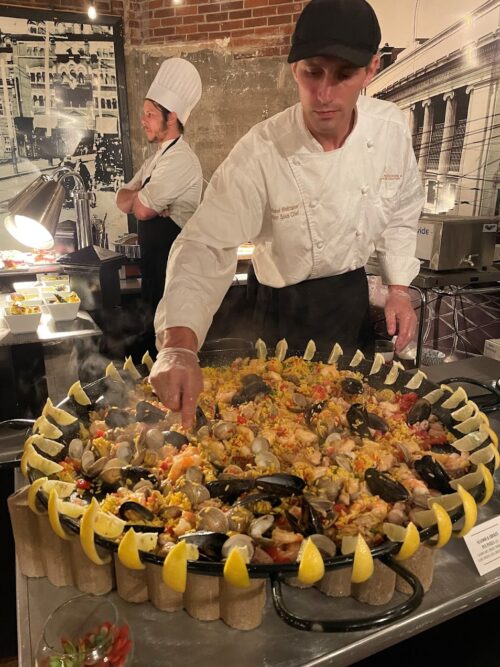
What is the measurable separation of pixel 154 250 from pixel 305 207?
8.27 ft

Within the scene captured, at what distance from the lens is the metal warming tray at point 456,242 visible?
393cm

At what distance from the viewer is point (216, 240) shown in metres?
1.85

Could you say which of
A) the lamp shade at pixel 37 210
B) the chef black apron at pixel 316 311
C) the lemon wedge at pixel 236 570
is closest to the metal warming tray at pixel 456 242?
the chef black apron at pixel 316 311

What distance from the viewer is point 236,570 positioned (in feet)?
3.15

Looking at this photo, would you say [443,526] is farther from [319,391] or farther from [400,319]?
[400,319]

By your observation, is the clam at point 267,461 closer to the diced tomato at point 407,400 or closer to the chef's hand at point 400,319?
the diced tomato at point 407,400

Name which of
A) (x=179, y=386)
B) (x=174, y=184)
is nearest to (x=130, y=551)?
(x=179, y=386)

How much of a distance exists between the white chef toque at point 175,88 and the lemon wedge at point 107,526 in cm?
401

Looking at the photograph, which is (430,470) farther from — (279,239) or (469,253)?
(469,253)

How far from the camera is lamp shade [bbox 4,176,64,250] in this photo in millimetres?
2426

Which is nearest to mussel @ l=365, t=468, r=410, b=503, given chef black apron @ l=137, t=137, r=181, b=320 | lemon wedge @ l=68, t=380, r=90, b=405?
lemon wedge @ l=68, t=380, r=90, b=405

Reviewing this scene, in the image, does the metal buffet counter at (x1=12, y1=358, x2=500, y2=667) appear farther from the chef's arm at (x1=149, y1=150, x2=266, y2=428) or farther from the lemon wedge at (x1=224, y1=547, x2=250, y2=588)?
the chef's arm at (x1=149, y1=150, x2=266, y2=428)

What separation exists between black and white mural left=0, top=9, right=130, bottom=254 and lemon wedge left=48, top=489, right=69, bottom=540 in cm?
545

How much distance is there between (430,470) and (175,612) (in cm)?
70
